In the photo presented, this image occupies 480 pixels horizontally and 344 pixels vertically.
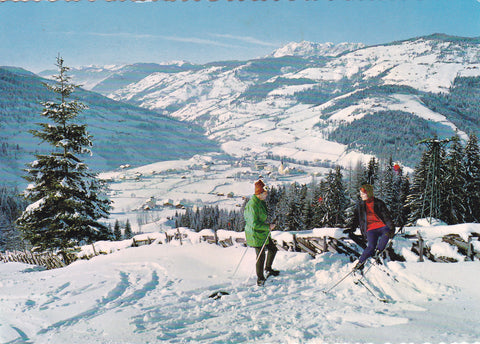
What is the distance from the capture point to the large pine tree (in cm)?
1270

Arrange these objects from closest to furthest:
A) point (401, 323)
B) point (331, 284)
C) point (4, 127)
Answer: point (401, 323), point (331, 284), point (4, 127)

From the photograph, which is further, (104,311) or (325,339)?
(104,311)

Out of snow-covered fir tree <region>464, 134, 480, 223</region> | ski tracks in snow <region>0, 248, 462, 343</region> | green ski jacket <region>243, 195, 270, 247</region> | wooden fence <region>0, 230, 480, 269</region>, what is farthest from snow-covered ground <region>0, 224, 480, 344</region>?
snow-covered fir tree <region>464, 134, 480, 223</region>

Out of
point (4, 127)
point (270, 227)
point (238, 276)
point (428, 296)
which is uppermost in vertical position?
point (4, 127)

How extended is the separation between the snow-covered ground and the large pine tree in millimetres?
6331

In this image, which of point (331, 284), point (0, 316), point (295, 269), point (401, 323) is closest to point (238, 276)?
point (295, 269)

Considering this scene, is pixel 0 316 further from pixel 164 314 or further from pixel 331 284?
pixel 331 284

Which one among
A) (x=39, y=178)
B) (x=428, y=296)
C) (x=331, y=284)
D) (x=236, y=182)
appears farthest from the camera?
(x=236, y=182)

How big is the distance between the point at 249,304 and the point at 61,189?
1159cm

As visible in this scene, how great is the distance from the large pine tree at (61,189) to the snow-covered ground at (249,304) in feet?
20.8

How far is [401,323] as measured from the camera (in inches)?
157

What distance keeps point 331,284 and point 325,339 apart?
2308 millimetres

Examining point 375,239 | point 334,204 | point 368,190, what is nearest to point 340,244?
point 375,239

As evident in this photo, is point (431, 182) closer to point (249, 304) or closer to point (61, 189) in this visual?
point (249, 304)
